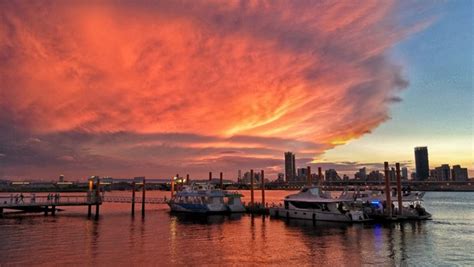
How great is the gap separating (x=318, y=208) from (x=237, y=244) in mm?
21772

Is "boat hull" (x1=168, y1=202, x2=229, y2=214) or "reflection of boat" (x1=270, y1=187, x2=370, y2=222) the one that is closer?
"reflection of boat" (x1=270, y1=187, x2=370, y2=222)

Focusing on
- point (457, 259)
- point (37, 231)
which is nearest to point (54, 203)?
point (37, 231)

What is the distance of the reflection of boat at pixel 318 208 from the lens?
175ft

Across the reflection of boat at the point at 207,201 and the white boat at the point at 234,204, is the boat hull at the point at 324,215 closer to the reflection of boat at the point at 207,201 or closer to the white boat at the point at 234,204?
the white boat at the point at 234,204

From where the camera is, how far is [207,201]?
71312mm

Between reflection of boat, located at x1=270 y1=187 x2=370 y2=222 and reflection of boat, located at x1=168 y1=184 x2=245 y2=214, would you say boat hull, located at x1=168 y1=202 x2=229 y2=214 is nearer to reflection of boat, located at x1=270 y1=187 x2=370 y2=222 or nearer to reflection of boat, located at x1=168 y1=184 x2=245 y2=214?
reflection of boat, located at x1=168 y1=184 x2=245 y2=214

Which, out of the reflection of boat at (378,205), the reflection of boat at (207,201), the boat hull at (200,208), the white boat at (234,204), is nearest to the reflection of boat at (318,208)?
the reflection of boat at (378,205)

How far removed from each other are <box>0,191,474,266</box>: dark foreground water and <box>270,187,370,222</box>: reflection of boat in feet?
6.75

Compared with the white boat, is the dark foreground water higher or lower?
lower

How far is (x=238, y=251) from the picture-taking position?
34.0 m

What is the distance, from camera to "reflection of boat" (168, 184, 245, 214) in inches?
2756

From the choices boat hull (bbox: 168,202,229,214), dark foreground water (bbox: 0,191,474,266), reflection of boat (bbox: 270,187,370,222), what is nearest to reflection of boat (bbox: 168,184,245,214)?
boat hull (bbox: 168,202,229,214)

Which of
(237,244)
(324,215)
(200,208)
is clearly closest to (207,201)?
(200,208)

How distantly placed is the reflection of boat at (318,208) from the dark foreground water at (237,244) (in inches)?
81.0
